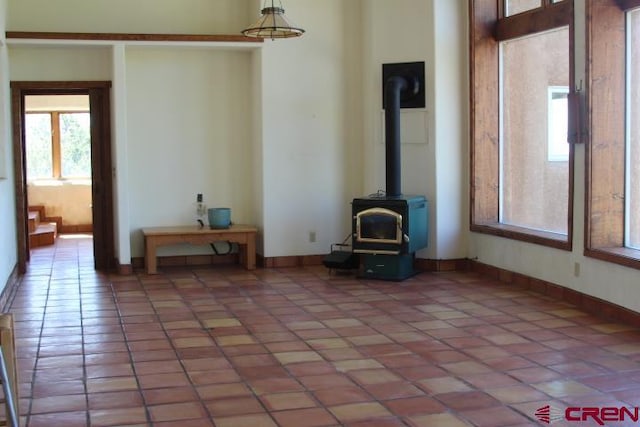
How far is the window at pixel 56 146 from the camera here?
12.7 meters

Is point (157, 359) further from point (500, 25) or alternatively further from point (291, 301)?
point (500, 25)

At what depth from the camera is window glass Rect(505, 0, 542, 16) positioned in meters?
6.96

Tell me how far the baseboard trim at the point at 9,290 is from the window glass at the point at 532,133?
4516 millimetres

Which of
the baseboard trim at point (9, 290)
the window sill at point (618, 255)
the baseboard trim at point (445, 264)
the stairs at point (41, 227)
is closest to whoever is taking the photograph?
the window sill at point (618, 255)

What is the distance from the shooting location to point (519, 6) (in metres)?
7.25

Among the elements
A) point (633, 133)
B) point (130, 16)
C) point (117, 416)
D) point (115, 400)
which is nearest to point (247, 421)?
point (117, 416)

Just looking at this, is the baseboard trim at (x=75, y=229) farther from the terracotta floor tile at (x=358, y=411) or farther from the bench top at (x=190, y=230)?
the terracotta floor tile at (x=358, y=411)

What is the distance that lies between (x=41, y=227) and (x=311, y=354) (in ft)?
24.5

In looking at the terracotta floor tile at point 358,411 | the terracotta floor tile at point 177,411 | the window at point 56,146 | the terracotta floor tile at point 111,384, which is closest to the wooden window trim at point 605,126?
the terracotta floor tile at point 358,411

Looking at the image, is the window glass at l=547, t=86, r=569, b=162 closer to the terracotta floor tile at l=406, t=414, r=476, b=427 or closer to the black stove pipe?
the black stove pipe

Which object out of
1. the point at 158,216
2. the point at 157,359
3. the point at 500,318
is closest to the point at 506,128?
the point at 500,318

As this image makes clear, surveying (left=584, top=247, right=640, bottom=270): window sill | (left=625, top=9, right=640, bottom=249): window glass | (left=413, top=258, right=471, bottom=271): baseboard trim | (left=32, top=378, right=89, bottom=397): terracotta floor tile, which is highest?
(left=625, top=9, right=640, bottom=249): window glass

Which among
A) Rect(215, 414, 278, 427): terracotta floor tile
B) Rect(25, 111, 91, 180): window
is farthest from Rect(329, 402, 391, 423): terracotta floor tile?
Rect(25, 111, 91, 180): window

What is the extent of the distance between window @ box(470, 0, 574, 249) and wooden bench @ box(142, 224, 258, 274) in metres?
2.26
